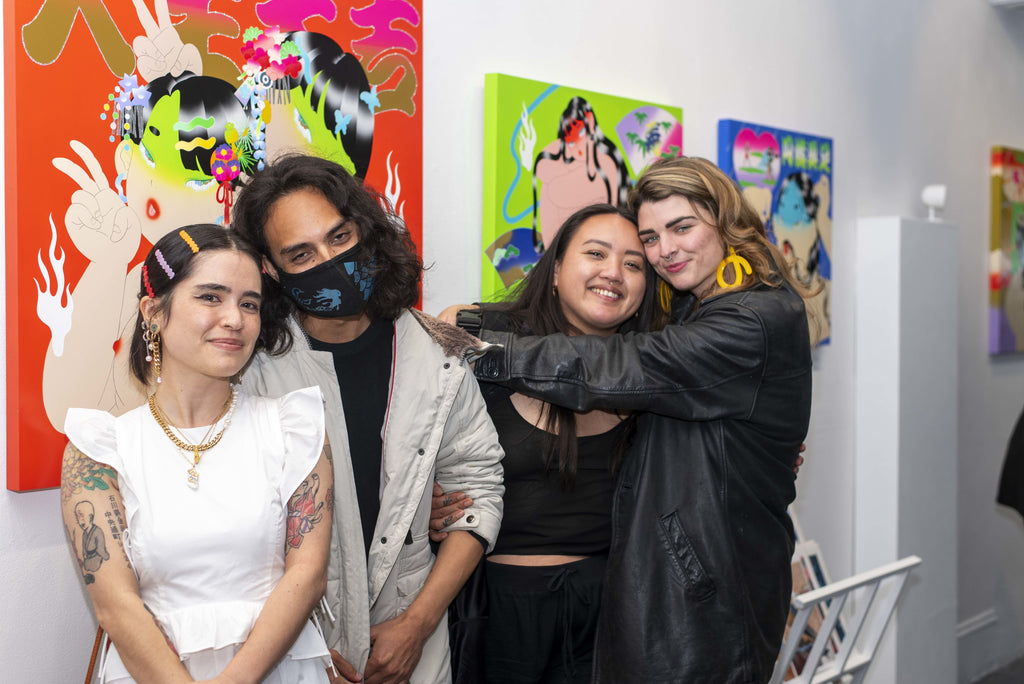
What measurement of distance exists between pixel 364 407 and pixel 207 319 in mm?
421

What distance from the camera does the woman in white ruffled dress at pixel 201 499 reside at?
143 centimetres

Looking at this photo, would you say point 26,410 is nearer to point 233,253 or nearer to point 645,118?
point 233,253

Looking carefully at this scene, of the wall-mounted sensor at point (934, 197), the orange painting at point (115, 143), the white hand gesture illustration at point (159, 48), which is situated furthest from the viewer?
the wall-mounted sensor at point (934, 197)

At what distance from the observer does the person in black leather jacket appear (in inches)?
76.7

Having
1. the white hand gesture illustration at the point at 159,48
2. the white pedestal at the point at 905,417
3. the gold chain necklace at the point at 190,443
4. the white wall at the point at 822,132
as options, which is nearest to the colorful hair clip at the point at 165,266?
the gold chain necklace at the point at 190,443

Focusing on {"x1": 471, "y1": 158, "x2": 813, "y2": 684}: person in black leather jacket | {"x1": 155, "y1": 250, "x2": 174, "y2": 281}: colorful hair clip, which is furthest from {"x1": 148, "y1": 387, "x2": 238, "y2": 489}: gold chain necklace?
{"x1": 471, "y1": 158, "x2": 813, "y2": 684}: person in black leather jacket

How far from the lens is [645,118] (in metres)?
2.89

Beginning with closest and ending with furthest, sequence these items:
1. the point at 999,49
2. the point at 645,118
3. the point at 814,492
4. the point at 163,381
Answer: the point at 163,381, the point at 645,118, the point at 814,492, the point at 999,49

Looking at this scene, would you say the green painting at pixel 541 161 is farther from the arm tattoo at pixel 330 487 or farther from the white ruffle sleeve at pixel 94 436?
the white ruffle sleeve at pixel 94 436

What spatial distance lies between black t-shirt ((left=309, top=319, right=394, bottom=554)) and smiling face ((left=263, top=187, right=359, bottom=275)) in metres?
0.19

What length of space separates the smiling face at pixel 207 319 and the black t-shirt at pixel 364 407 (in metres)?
0.28

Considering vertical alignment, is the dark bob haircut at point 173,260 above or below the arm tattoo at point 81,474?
above

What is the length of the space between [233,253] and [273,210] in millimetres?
204

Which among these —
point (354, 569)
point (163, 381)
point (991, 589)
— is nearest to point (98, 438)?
point (163, 381)
